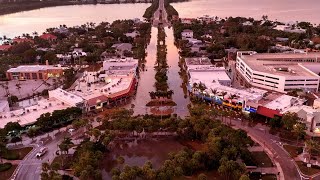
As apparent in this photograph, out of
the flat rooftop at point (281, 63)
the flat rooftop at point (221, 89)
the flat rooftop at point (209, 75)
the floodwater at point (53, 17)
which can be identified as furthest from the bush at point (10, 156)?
the floodwater at point (53, 17)

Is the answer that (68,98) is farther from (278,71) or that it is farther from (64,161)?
(278,71)

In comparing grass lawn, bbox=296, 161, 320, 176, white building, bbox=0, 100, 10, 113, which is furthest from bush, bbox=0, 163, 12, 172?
grass lawn, bbox=296, 161, 320, 176

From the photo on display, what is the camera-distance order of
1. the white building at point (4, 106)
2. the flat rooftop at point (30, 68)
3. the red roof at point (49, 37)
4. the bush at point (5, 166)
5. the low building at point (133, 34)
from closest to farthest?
1. the bush at point (5, 166)
2. the white building at point (4, 106)
3. the flat rooftop at point (30, 68)
4. the red roof at point (49, 37)
5. the low building at point (133, 34)

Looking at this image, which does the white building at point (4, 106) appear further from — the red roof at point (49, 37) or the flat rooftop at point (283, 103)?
the red roof at point (49, 37)

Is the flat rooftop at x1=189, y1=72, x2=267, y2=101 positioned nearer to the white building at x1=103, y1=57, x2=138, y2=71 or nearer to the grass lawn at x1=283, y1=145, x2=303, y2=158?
the grass lawn at x1=283, y1=145, x2=303, y2=158

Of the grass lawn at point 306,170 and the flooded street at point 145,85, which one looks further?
the flooded street at point 145,85

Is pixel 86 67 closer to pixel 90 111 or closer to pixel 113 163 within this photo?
pixel 90 111
